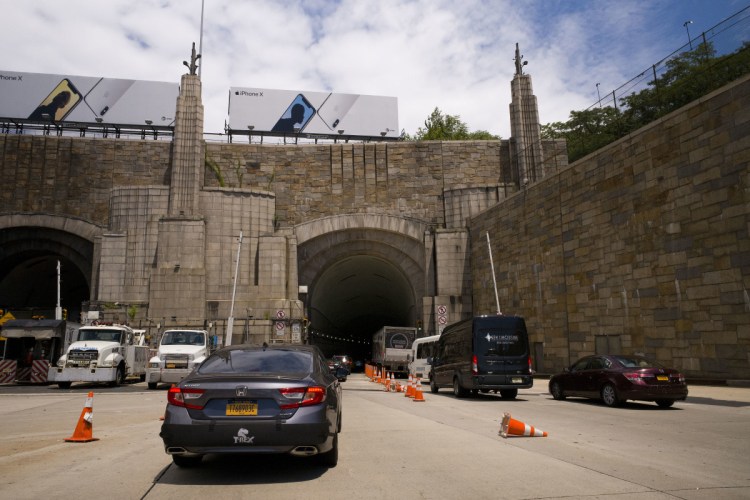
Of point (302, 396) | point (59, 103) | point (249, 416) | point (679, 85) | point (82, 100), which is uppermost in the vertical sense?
point (82, 100)

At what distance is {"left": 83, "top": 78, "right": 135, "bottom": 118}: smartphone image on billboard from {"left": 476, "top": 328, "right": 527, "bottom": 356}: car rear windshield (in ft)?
120

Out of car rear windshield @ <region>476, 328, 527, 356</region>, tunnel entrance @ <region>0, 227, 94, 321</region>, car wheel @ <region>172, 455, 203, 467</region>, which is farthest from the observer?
tunnel entrance @ <region>0, 227, 94, 321</region>

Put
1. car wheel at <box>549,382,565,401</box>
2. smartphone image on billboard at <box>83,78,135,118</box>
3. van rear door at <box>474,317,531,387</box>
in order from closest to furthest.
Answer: car wheel at <box>549,382,565,401</box> < van rear door at <box>474,317,531,387</box> < smartphone image on billboard at <box>83,78,135,118</box>

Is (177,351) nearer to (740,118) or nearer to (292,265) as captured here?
(292,265)

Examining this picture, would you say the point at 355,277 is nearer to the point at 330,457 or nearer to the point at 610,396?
the point at 610,396

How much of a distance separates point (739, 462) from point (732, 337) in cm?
1125

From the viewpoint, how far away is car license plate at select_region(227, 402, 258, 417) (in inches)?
223

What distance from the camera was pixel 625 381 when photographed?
13.1 metres

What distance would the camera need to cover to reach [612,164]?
851 inches

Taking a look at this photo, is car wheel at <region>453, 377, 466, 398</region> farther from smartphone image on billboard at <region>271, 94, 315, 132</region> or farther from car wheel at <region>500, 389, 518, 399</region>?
smartphone image on billboard at <region>271, 94, 315, 132</region>

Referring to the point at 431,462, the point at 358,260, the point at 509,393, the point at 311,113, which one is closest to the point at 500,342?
the point at 509,393

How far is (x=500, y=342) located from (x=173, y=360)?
1184cm

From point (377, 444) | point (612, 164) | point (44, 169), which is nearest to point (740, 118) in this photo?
point (612, 164)

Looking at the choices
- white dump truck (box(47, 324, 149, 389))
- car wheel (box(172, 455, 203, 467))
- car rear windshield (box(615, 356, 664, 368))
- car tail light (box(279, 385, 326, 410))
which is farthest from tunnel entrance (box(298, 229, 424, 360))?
car tail light (box(279, 385, 326, 410))
